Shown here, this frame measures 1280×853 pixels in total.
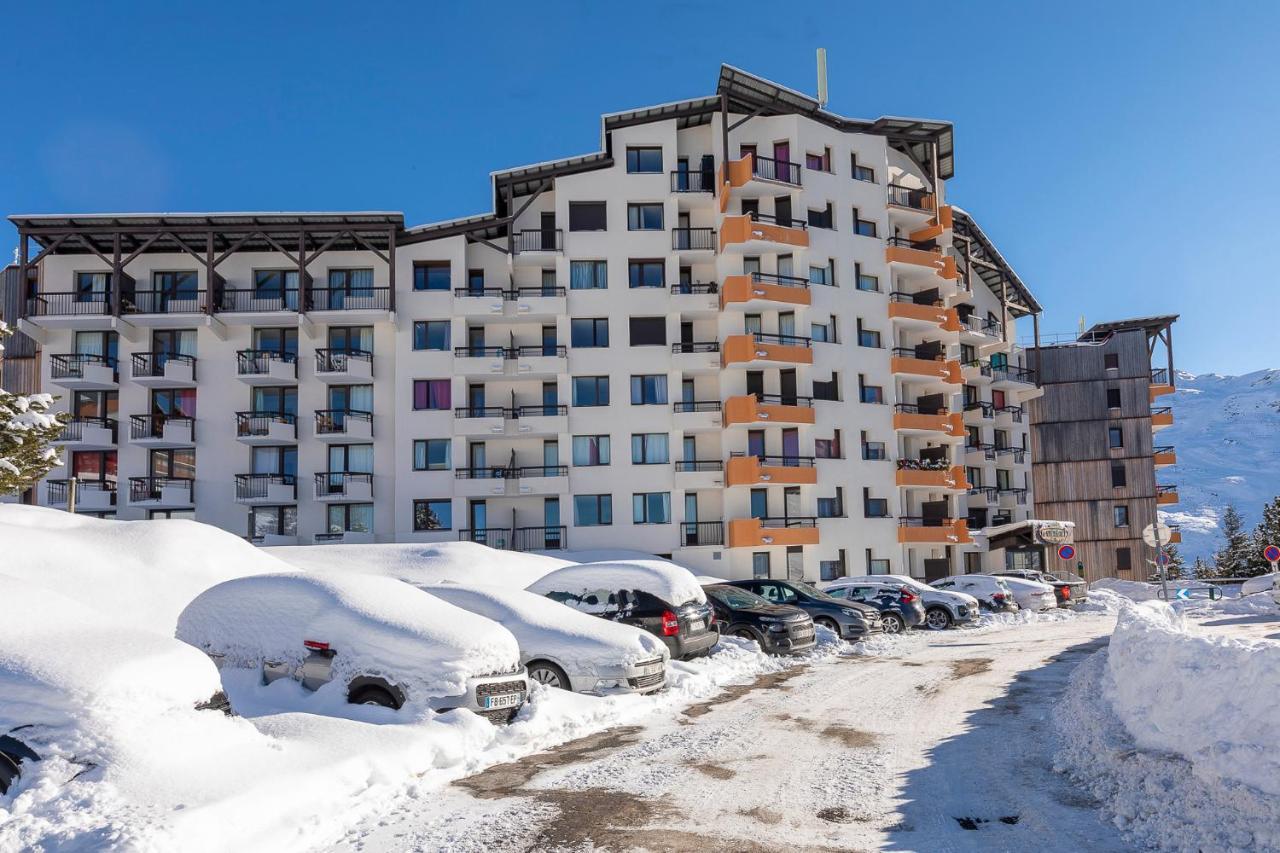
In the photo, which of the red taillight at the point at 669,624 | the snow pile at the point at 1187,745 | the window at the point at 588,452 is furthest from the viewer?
the window at the point at 588,452

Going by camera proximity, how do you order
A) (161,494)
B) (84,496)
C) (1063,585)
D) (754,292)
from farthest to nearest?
(754,292)
(161,494)
(84,496)
(1063,585)

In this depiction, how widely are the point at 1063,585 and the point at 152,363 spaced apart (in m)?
37.5

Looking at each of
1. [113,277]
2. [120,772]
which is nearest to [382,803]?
[120,772]

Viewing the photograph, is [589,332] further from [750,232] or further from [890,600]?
[890,600]

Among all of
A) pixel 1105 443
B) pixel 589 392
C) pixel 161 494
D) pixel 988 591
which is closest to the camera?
pixel 988 591

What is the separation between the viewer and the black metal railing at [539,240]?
41438mm

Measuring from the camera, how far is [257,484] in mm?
40062

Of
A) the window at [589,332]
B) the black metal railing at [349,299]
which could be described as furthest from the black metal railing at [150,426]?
the window at [589,332]

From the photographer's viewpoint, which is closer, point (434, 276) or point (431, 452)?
point (431, 452)

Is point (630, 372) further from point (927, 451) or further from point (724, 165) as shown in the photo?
point (927, 451)

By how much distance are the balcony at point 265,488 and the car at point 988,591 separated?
2666cm

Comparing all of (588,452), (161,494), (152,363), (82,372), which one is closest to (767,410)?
(588,452)

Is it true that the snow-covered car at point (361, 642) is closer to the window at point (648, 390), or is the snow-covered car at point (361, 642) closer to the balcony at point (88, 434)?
the window at point (648, 390)

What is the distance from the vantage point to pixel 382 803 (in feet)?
26.0
